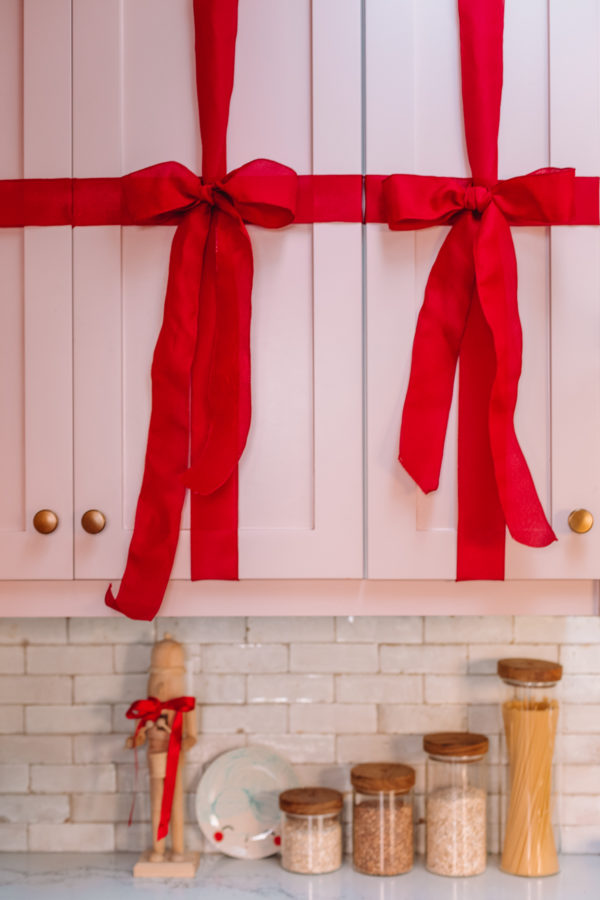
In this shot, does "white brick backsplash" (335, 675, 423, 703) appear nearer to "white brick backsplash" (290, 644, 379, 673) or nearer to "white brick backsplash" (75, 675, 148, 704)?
"white brick backsplash" (290, 644, 379, 673)

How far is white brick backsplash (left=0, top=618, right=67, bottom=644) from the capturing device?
1725 mm

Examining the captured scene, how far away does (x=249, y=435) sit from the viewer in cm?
136

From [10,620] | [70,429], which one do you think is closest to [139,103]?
[70,429]

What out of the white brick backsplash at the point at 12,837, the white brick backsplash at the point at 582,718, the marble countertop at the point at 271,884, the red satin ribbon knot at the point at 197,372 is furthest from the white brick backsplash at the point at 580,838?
the white brick backsplash at the point at 12,837

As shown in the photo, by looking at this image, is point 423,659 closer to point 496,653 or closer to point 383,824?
point 496,653

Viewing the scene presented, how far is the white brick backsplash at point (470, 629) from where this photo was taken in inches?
67.2

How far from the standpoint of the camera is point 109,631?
67.8 inches

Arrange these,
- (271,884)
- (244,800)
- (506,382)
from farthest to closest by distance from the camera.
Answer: (244,800)
(271,884)
(506,382)

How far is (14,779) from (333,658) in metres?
0.62

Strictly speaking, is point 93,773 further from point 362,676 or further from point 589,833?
point 589,833

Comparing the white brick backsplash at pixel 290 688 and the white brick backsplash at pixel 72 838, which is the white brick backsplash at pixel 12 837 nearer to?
the white brick backsplash at pixel 72 838

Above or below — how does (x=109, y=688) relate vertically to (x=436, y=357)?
below

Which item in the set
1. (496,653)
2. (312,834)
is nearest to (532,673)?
(496,653)

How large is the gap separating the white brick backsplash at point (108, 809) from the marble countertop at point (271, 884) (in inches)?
3.0
